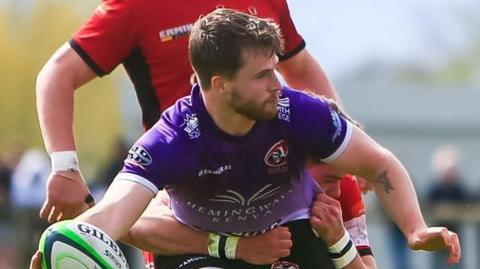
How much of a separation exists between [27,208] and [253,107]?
12441mm

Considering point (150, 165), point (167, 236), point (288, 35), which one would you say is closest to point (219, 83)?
point (150, 165)

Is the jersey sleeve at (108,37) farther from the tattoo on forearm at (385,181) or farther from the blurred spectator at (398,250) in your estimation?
the blurred spectator at (398,250)

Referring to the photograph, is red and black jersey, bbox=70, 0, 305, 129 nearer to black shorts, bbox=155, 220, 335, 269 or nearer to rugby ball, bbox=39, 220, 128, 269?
black shorts, bbox=155, 220, 335, 269

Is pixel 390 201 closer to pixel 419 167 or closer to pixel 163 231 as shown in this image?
pixel 163 231

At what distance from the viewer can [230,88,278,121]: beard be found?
6488 millimetres

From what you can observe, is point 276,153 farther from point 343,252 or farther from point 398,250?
point 398,250

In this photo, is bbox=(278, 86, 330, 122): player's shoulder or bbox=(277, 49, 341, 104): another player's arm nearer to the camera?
bbox=(278, 86, 330, 122): player's shoulder

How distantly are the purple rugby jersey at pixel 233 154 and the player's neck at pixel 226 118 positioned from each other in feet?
0.08

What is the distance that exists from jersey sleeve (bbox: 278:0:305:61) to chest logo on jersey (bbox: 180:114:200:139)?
1251 millimetres

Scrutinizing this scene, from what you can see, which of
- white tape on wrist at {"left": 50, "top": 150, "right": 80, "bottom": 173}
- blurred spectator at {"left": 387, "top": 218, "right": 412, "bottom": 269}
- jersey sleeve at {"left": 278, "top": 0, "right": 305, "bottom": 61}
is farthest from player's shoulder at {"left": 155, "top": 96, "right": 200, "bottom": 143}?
blurred spectator at {"left": 387, "top": 218, "right": 412, "bottom": 269}

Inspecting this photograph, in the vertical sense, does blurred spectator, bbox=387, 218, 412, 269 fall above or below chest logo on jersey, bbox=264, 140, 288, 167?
below

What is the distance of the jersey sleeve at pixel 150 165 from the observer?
21.6 feet

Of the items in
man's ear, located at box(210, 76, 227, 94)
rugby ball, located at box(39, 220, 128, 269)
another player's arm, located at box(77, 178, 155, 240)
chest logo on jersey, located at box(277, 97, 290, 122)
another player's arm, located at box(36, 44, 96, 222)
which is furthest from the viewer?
another player's arm, located at box(36, 44, 96, 222)

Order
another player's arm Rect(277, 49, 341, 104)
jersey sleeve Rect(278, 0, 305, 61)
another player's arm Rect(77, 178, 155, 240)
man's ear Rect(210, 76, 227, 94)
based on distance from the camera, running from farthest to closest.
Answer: another player's arm Rect(277, 49, 341, 104) → jersey sleeve Rect(278, 0, 305, 61) → man's ear Rect(210, 76, 227, 94) → another player's arm Rect(77, 178, 155, 240)
